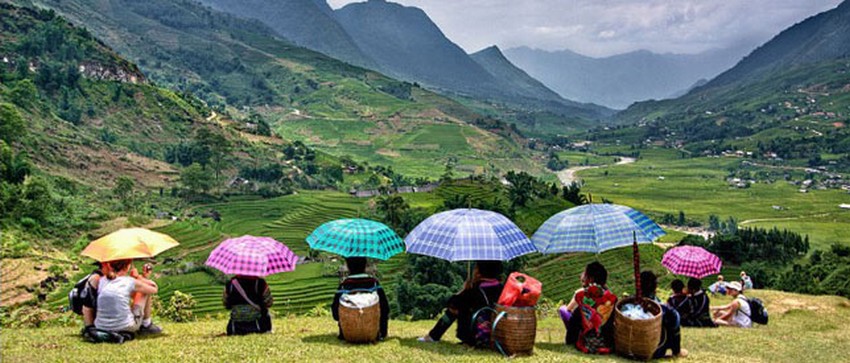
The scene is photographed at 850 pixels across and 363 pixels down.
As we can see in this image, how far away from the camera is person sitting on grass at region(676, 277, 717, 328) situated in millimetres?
11781

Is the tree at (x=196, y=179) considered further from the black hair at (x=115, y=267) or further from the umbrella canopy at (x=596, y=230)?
the umbrella canopy at (x=596, y=230)

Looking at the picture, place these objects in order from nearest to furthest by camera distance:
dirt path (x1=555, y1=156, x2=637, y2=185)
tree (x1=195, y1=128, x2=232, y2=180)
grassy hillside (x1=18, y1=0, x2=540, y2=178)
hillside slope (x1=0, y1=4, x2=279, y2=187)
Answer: hillside slope (x1=0, y1=4, x2=279, y2=187) → tree (x1=195, y1=128, x2=232, y2=180) → dirt path (x1=555, y1=156, x2=637, y2=185) → grassy hillside (x1=18, y1=0, x2=540, y2=178)

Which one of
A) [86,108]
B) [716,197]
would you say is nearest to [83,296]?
[86,108]

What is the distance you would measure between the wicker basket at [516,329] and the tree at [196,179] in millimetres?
63249

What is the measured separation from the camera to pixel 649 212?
9725 centimetres

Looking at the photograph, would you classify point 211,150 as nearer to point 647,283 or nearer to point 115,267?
point 115,267

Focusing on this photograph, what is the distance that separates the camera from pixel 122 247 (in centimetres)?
774

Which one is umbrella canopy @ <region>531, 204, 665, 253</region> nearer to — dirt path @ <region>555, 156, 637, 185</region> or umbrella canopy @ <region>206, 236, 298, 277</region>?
umbrella canopy @ <region>206, 236, 298, 277</region>

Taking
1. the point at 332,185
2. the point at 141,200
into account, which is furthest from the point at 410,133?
the point at 141,200

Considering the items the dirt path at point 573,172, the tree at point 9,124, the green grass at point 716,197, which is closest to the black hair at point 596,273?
the tree at point 9,124

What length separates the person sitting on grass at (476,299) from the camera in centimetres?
838

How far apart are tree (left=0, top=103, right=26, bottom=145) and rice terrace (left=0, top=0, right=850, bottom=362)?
20cm

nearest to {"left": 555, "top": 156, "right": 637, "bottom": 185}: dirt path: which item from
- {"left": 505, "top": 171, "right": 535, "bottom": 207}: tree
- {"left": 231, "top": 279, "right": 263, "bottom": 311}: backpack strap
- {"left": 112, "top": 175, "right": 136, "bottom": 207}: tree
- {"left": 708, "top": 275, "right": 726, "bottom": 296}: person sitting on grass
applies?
{"left": 505, "top": 171, "right": 535, "bottom": 207}: tree

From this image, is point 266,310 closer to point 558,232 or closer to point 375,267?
point 558,232
